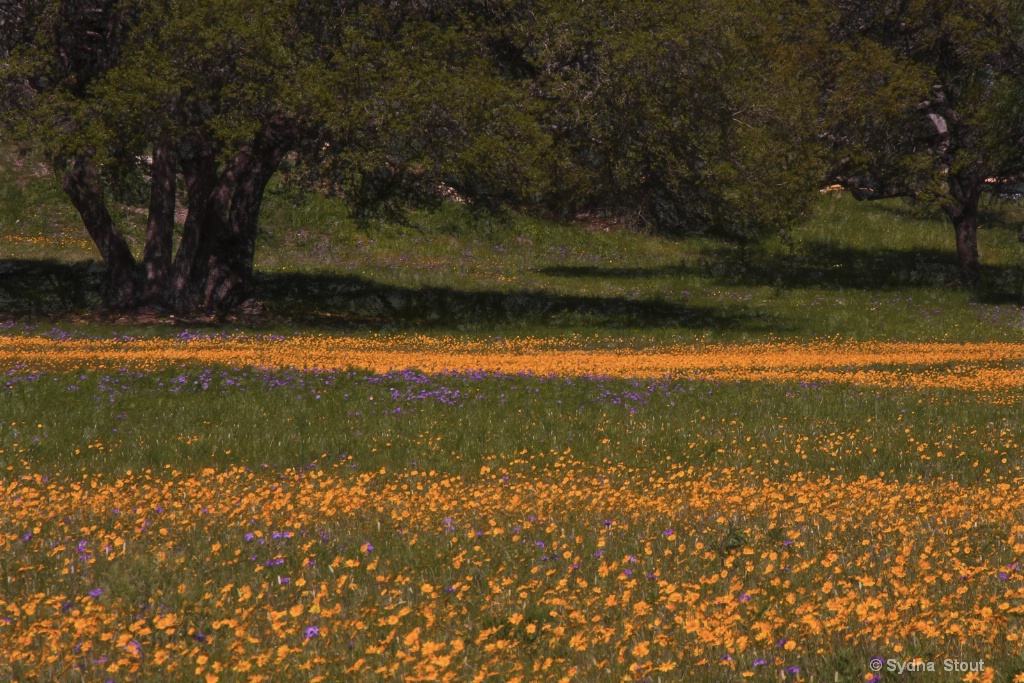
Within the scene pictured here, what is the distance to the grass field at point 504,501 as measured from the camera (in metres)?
5.74

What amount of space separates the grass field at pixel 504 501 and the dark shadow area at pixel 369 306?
105 centimetres

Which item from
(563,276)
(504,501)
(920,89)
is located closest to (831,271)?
(920,89)

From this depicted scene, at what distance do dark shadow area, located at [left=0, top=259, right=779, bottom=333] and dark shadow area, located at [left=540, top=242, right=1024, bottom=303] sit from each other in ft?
26.0

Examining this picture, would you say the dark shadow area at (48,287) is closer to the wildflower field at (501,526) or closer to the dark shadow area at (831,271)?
the wildflower field at (501,526)

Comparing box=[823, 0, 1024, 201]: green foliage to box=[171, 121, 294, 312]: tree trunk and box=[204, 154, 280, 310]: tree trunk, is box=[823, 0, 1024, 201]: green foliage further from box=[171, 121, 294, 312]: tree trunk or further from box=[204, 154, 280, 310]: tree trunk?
box=[171, 121, 294, 312]: tree trunk

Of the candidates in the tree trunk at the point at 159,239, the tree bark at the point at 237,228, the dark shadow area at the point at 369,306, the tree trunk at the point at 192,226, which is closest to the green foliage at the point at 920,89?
the dark shadow area at the point at 369,306

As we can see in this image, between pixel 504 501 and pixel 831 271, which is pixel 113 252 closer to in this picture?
pixel 504 501

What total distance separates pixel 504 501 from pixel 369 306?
84.7 feet

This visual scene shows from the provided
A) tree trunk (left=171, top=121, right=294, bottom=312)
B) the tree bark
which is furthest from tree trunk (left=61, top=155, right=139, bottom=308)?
the tree bark

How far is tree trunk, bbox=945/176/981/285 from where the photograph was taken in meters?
40.8

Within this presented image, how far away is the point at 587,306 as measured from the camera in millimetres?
34469

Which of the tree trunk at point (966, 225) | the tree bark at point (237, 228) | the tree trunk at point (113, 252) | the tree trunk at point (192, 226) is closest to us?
the tree trunk at point (192, 226)

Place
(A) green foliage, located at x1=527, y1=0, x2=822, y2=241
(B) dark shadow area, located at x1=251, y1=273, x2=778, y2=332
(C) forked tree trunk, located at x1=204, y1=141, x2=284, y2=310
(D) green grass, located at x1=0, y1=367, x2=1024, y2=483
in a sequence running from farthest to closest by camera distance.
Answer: (B) dark shadow area, located at x1=251, y1=273, x2=778, y2=332, (C) forked tree trunk, located at x1=204, y1=141, x2=284, y2=310, (A) green foliage, located at x1=527, y1=0, x2=822, y2=241, (D) green grass, located at x1=0, y1=367, x2=1024, y2=483

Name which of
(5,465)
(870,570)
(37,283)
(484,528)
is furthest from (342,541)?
(37,283)
